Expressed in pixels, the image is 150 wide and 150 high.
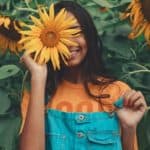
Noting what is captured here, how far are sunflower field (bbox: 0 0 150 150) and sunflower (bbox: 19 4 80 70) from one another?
0.76ft

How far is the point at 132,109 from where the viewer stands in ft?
7.23

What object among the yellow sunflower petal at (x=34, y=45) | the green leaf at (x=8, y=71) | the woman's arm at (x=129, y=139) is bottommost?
the woman's arm at (x=129, y=139)

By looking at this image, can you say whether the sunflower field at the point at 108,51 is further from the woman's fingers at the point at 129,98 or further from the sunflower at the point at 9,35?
→ the woman's fingers at the point at 129,98

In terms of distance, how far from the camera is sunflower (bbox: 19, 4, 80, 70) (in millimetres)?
2145

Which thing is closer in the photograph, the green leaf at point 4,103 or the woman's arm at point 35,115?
the woman's arm at point 35,115

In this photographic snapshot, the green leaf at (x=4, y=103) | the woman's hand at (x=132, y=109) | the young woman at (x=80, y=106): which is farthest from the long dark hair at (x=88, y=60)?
the green leaf at (x=4, y=103)

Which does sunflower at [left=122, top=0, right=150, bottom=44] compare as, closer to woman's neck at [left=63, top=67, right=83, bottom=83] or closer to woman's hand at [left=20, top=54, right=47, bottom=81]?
woman's neck at [left=63, top=67, right=83, bottom=83]

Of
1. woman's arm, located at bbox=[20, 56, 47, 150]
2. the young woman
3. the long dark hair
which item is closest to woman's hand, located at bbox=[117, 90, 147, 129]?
the young woman

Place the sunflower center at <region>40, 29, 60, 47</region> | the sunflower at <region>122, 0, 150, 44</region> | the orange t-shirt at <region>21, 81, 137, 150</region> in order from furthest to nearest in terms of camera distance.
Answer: the sunflower at <region>122, 0, 150, 44</region> < the orange t-shirt at <region>21, 81, 137, 150</region> < the sunflower center at <region>40, 29, 60, 47</region>

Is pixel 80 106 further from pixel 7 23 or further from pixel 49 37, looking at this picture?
pixel 7 23

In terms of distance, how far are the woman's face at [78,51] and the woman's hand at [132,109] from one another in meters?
0.16

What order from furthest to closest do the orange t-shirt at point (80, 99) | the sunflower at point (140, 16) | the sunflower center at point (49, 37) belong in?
1. the sunflower at point (140, 16)
2. the orange t-shirt at point (80, 99)
3. the sunflower center at point (49, 37)

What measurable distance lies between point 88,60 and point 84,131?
23 centimetres

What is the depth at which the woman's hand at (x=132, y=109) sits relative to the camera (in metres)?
2.17
